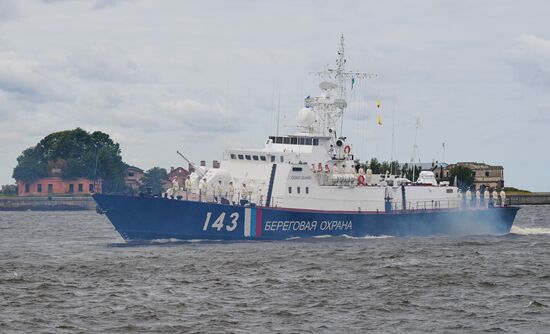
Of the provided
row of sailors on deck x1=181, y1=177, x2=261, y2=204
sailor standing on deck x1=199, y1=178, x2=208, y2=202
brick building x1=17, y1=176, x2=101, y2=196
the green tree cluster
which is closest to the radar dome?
row of sailors on deck x1=181, y1=177, x2=261, y2=204

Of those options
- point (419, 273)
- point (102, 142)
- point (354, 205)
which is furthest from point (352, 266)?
point (102, 142)

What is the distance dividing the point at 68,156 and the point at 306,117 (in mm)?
97159

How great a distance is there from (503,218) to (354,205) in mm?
13244

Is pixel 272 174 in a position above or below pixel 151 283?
above

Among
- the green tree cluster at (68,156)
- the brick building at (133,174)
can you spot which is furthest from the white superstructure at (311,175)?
the brick building at (133,174)

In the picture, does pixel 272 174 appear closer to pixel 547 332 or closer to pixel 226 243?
pixel 226 243

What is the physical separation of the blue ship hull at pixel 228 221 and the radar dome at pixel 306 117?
5579 mm

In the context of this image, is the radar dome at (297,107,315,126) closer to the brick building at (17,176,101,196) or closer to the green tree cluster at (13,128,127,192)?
the green tree cluster at (13,128,127,192)

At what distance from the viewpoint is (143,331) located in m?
24.0

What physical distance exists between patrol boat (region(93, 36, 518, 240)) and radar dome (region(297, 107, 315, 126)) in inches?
2.3

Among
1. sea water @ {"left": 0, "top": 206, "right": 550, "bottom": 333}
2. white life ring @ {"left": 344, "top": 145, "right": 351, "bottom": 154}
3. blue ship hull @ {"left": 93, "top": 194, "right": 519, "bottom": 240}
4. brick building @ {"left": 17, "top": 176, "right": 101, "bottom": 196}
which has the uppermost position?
white life ring @ {"left": 344, "top": 145, "right": 351, "bottom": 154}

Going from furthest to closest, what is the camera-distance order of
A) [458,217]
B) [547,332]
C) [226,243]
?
[458,217] < [226,243] < [547,332]

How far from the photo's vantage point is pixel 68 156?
144875 millimetres

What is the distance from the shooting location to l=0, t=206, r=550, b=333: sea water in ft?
82.4
